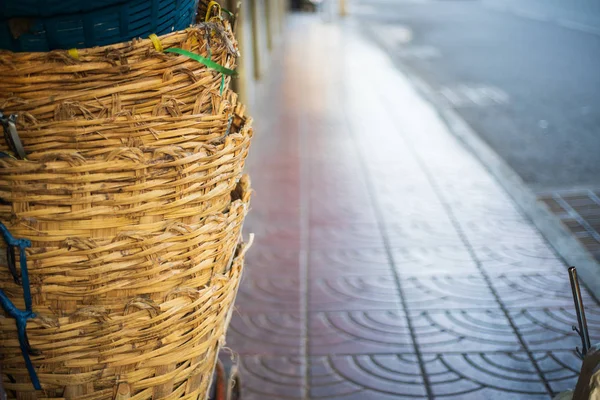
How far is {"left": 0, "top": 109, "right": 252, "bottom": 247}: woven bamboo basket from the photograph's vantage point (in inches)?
52.9

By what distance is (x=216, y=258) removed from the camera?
5.21ft

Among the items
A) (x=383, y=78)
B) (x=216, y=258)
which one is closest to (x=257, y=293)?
(x=216, y=258)

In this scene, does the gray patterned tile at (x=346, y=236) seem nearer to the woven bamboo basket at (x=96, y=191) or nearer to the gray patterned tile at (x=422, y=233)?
the gray patterned tile at (x=422, y=233)

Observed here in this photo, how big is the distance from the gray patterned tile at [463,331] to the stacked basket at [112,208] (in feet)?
4.73

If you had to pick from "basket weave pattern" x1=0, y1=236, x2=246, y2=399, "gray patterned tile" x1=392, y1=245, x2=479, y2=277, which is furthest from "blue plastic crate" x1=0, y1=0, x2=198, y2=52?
"gray patterned tile" x1=392, y1=245, x2=479, y2=277

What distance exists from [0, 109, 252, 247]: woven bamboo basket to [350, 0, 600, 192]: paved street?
3.82m

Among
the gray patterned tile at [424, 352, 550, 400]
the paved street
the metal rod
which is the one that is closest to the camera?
the metal rod

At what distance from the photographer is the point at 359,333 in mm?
2834

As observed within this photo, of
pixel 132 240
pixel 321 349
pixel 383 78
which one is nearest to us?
pixel 132 240

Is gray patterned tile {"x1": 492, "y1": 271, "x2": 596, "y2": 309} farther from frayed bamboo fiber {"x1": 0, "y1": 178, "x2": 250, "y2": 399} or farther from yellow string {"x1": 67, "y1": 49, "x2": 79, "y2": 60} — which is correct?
yellow string {"x1": 67, "y1": 49, "x2": 79, "y2": 60}

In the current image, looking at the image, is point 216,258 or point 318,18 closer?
point 216,258

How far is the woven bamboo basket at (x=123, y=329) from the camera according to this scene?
4.67 feet

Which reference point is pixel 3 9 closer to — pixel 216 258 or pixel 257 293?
pixel 216 258

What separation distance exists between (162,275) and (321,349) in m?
1.39
